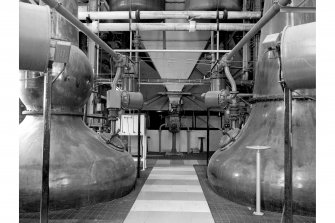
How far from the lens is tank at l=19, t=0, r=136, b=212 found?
11.4 ft

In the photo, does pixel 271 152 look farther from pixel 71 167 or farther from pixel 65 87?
pixel 65 87

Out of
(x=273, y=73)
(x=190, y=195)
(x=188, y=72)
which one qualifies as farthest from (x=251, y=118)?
(x=188, y=72)

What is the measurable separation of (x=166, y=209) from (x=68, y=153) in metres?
1.54

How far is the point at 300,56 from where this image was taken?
1.85 metres

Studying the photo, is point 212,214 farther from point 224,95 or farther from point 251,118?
point 224,95

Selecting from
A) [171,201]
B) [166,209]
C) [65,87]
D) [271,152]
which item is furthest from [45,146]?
[271,152]

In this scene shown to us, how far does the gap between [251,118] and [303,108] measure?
0.86 meters

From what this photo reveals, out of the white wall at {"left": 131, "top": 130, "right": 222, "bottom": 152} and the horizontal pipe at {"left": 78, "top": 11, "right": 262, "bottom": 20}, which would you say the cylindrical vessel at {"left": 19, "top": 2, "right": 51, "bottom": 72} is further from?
the white wall at {"left": 131, "top": 130, "right": 222, "bottom": 152}

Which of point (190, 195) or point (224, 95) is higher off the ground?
point (224, 95)

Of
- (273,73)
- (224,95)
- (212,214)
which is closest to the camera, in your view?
(212,214)

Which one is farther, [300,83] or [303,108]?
[303,108]

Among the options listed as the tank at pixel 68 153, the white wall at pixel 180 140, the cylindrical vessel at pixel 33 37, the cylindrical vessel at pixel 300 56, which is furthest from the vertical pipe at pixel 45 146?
the white wall at pixel 180 140

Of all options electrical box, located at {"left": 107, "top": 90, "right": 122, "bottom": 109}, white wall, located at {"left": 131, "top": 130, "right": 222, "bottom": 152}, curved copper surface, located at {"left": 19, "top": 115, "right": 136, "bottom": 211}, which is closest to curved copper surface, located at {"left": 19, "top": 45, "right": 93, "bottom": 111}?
curved copper surface, located at {"left": 19, "top": 115, "right": 136, "bottom": 211}

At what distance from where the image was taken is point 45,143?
238cm
